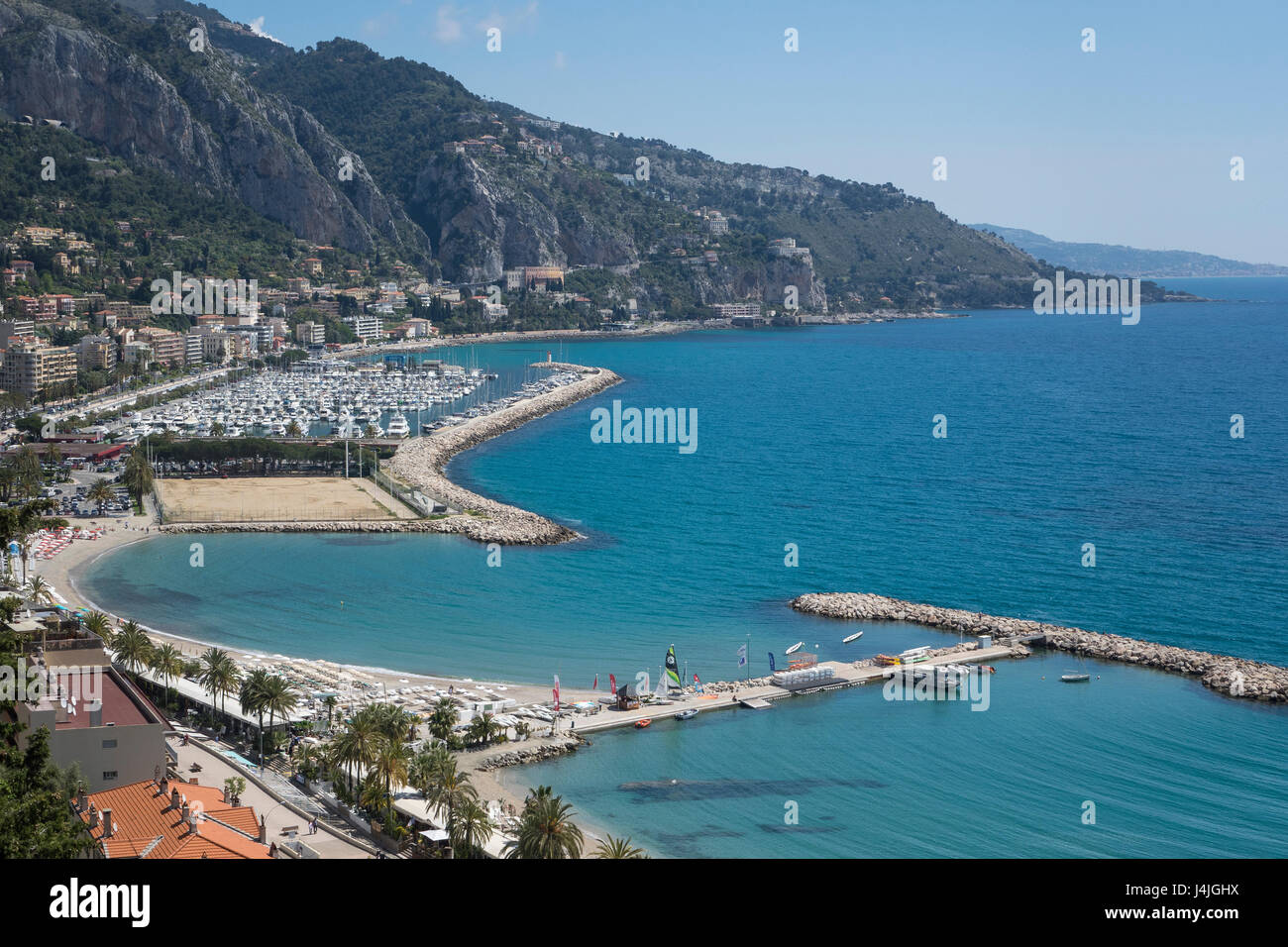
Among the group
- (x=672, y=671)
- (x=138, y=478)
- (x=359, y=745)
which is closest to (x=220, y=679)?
(x=359, y=745)

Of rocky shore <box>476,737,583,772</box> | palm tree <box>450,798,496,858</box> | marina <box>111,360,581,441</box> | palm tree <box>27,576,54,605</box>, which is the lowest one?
rocky shore <box>476,737,583,772</box>

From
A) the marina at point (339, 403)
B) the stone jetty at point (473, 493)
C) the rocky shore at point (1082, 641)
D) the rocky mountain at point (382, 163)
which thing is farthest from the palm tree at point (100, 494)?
the rocky mountain at point (382, 163)

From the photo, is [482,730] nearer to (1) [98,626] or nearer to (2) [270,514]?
(1) [98,626]

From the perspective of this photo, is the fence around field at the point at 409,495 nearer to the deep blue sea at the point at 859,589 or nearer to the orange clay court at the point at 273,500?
the orange clay court at the point at 273,500

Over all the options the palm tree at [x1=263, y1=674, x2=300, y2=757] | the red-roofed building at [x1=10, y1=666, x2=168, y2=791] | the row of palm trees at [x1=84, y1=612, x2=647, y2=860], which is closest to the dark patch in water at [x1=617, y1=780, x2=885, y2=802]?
the row of palm trees at [x1=84, y1=612, x2=647, y2=860]

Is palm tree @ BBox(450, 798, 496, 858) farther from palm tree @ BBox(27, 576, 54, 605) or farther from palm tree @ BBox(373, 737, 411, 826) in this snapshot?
palm tree @ BBox(27, 576, 54, 605)
